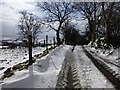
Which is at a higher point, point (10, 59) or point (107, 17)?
point (107, 17)

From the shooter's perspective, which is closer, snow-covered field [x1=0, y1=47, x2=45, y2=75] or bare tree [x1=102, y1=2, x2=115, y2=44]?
snow-covered field [x1=0, y1=47, x2=45, y2=75]

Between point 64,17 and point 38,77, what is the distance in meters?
38.9

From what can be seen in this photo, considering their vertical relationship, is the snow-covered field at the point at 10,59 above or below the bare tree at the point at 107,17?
below

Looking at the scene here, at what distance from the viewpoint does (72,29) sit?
79750mm

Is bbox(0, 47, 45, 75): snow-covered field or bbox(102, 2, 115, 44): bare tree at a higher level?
bbox(102, 2, 115, 44): bare tree

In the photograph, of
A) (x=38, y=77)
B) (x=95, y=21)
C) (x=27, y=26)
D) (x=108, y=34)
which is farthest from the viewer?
(x=27, y=26)

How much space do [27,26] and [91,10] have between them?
35.2 m

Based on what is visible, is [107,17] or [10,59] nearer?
[10,59]

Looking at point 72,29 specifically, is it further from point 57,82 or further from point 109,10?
point 57,82

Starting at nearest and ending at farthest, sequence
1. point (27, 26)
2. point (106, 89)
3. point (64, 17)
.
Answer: point (106, 89) < point (64, 17) < point (27, 26)

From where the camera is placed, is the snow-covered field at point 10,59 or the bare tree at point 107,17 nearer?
the snow-covered field at point 10,59

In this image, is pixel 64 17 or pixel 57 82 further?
pixel 64 17

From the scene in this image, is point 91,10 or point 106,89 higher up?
point 91,10

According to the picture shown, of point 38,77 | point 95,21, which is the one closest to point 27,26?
point 95,21
